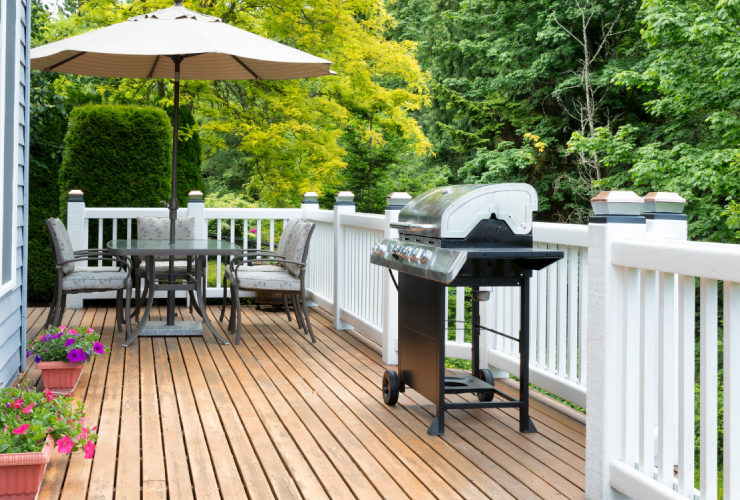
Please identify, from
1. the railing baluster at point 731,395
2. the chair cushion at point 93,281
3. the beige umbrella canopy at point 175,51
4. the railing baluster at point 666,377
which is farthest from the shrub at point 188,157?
the railing baluster at point 731,395

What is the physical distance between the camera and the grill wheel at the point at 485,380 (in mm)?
3527

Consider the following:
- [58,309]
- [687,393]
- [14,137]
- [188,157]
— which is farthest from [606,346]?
[188,157]

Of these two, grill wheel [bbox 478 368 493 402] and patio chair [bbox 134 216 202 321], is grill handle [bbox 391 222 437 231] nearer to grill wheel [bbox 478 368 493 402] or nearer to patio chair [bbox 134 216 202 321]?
grill wheel [bbox 478 368 493 402]

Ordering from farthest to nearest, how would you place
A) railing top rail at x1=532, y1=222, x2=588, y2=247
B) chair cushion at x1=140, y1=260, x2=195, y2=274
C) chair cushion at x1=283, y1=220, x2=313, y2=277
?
1. chair cushion at x1=140, y1=260, x2=195, y2=274
2. chair cushion at x1=283, y1=220, x2=313, y2=277
3. railing top rail at x1=532, y1=222, x2=588, y2=247

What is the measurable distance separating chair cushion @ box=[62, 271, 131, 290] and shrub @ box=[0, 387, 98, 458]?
258 centimetres

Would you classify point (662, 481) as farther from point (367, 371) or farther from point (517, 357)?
point (367, 371)

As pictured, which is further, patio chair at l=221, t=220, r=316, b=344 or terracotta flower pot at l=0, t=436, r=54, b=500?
patio chair at l=221, t=220, r=316, b=344

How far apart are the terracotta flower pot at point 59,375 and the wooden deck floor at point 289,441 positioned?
3.2 inches

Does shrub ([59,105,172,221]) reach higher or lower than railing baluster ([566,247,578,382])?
higher

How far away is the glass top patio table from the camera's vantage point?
193 inches

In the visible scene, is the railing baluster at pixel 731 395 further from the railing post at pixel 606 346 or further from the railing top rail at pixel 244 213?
the railing top rail at pixel 244 213

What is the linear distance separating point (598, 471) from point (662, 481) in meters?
0.27

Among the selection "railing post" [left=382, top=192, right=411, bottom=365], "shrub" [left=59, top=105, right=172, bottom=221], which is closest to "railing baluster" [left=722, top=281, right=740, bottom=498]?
"railing post" [left=382, top=192, right=411, bottom=365]

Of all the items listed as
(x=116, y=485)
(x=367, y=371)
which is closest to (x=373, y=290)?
(x=367, y=371)
